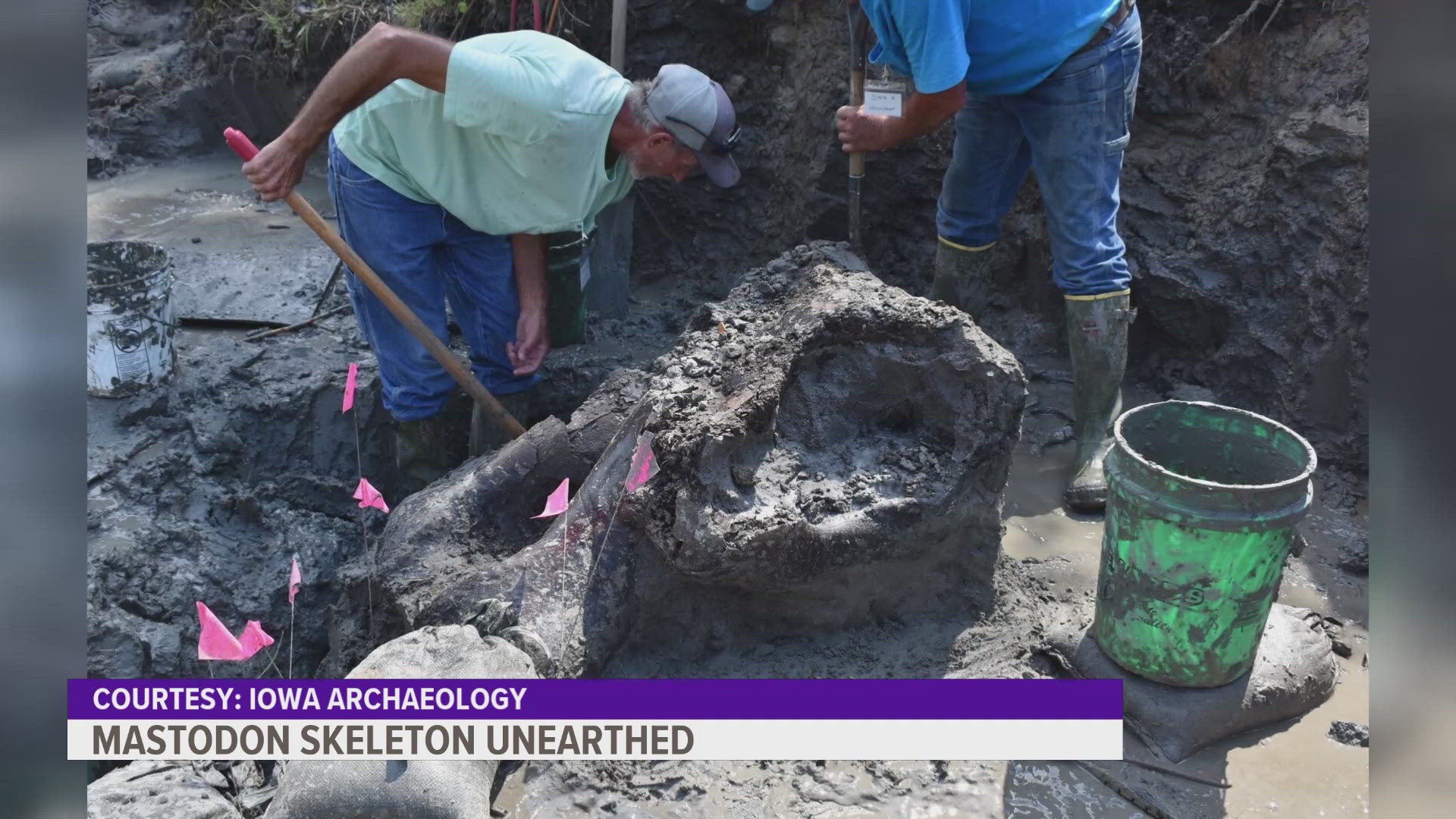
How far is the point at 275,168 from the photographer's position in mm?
3168

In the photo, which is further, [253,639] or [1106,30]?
[1106,30]

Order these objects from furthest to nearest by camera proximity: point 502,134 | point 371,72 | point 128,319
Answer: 1. point 128,319
2. point 502,134
3. point 371,72

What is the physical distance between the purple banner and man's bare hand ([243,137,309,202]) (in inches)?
61.0

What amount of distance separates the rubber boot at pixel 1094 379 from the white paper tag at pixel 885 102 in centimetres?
77

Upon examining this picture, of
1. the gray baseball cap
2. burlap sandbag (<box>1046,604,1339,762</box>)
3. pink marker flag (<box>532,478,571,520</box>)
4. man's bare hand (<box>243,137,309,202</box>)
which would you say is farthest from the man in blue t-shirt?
man's bare hand (<box>243,137,309,202</box>)

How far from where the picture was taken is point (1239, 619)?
2.42 meters

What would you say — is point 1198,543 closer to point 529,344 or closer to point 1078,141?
point 1078,141

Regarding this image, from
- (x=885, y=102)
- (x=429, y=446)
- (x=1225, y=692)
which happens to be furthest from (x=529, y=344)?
(x=1225, y=692)

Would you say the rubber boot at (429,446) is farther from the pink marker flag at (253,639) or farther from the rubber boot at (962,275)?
the rubber boot at (962,275)

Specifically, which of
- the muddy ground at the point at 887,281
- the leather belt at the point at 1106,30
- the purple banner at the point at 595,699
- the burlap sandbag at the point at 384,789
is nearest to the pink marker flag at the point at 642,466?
the muddy ground at the point at 887,281

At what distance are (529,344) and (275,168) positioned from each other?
97 cm

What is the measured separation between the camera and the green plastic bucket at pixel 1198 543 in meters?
2.32
